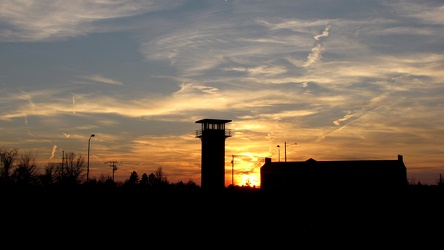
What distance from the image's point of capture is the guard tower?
266 ft

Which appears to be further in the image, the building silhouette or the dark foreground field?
the building silhouette

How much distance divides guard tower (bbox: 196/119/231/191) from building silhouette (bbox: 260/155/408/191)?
11.8 m

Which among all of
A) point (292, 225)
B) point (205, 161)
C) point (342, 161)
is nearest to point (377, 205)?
point (292, 225)

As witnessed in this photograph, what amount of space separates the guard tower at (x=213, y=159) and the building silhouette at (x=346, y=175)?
11843 mm

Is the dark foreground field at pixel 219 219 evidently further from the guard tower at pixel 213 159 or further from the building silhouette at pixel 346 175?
the building silhouette at pixel 346 175

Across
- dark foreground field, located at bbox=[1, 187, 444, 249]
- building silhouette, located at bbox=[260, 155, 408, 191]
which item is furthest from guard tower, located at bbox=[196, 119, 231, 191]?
dark foreground field, located at bbox=[1, 187, 444, 249]

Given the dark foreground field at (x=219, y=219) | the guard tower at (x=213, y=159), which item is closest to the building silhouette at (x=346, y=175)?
the guard tower at (x=213, y=159)

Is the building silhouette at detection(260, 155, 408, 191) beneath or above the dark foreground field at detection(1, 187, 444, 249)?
above

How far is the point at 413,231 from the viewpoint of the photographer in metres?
35.5

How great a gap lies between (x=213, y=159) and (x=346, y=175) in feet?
94.7

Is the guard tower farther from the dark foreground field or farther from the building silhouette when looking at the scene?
the dark foreground field

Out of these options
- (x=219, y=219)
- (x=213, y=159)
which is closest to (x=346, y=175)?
(x=213, y=159)

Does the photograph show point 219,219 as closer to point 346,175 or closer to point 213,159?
point 213,159

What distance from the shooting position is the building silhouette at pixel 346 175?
9175 centimetres
